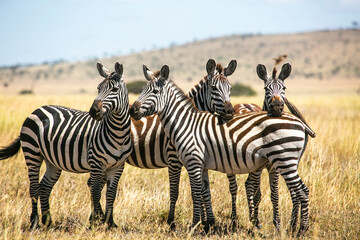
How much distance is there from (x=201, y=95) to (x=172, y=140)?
1.39m

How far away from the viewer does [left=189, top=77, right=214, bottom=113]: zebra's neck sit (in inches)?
261

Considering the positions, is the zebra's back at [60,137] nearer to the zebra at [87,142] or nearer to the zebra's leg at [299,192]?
the zebra at [87,142]

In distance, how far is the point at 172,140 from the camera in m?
5.64

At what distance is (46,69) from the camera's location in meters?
102

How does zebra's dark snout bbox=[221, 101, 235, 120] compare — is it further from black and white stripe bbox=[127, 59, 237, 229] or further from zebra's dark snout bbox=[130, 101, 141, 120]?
zebra's dark snout bbox=[130, 101, 141, 120]

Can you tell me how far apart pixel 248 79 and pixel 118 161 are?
7775 centimetres

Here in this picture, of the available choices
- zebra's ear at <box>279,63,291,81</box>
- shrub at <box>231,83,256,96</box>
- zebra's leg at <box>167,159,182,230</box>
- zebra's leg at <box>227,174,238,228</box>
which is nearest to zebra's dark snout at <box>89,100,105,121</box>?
zebra's leg at <box>167,159,182,230</box>

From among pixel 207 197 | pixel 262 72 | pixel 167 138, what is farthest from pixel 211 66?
pixel 207 197

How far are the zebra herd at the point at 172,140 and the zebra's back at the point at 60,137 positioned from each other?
2 cm

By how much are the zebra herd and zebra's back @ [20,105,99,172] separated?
0.02 metres

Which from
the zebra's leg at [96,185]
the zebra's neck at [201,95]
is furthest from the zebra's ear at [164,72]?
the zebra's leg at [96,185]

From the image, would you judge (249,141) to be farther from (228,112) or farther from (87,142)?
(87,142)

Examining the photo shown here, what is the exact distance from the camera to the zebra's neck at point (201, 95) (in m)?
6.62

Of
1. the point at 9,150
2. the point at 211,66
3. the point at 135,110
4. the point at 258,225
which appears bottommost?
the point at 258,225
